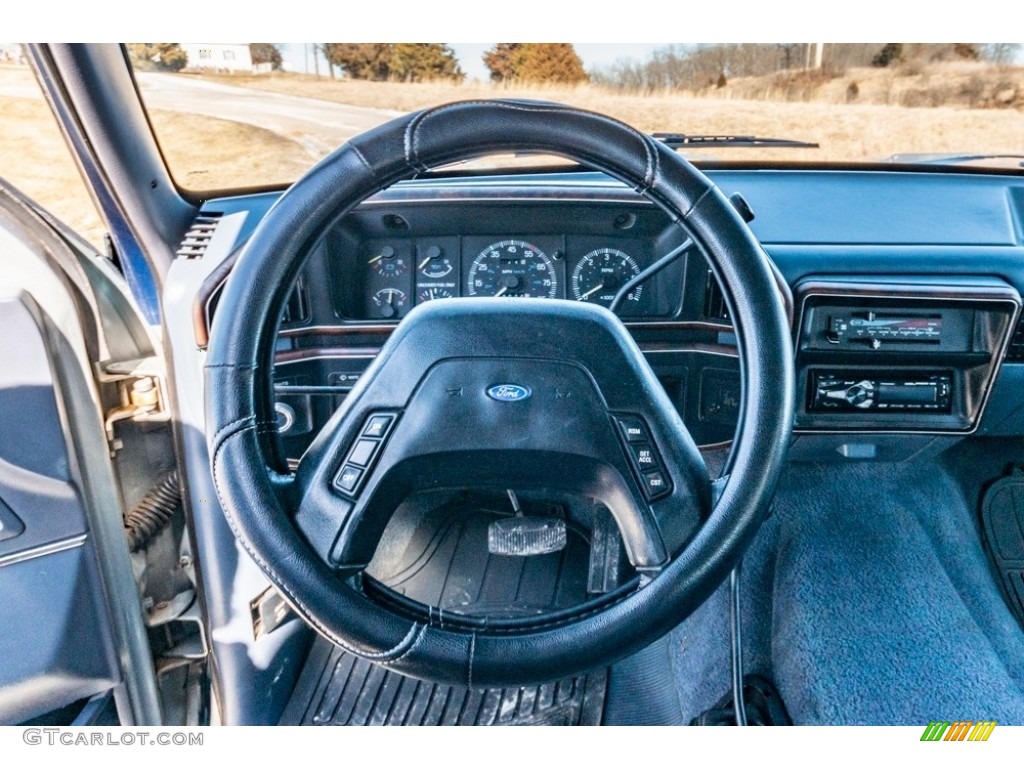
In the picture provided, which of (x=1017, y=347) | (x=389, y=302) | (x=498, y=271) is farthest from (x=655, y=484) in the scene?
(x=1017, y=347)

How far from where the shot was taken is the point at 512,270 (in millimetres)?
1726

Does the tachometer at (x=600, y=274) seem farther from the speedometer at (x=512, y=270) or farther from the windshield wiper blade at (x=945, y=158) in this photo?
the windshield wiper blade at (x=945, y=158)

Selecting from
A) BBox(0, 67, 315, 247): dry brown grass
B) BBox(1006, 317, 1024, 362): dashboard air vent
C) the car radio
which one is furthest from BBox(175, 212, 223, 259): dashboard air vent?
BBox(1006, 317, 1024, 362): dashboard air vent

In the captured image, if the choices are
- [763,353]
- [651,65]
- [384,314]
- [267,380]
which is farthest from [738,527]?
[384,314]

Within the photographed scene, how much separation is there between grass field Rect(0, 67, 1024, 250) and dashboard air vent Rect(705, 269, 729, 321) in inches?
14.2

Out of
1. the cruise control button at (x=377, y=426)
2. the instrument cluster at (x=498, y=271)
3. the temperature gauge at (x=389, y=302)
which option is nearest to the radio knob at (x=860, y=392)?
the instrument cluster at (x=498, y=271)

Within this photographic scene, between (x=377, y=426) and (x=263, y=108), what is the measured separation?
33.8 inches

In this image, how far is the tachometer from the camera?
5.72 ft

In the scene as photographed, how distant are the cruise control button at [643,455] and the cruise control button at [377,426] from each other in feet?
1.09

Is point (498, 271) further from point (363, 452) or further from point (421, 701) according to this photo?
point (421, 701)

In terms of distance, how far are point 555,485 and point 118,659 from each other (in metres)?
1.04

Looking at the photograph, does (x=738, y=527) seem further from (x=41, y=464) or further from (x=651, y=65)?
(x=41, y=464)

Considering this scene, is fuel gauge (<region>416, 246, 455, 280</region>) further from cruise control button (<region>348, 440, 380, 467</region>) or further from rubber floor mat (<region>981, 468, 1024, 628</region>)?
rubber floor mat (<region>981, 468, 1024, 628</region>)

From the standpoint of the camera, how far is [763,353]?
102 centimetres
